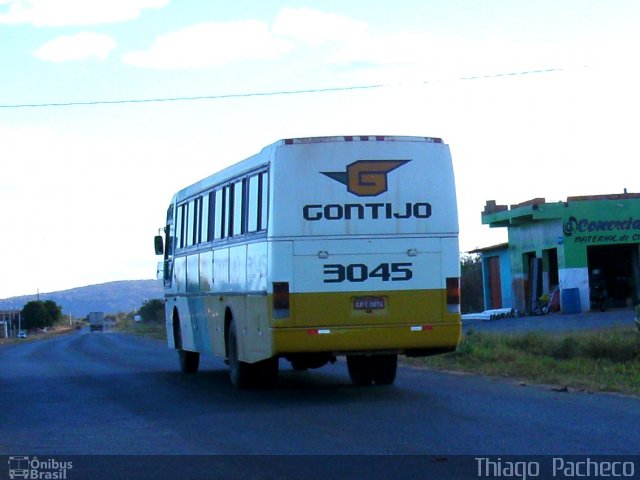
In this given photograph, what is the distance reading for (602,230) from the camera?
41844 millimetres

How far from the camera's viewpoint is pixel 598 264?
142ft

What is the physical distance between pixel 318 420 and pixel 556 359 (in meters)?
Answer: 8.55

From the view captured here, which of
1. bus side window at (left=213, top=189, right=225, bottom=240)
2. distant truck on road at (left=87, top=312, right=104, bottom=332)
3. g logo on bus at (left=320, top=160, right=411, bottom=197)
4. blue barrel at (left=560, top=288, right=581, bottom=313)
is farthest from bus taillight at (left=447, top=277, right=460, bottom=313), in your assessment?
→ distant truck on road at (left=87, top=312, right=104, bottom=332)

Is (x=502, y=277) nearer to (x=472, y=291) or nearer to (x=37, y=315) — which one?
(x=472, y=291)

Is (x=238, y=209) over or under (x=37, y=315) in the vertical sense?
over

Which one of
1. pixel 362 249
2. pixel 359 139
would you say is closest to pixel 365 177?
pixel 359 139

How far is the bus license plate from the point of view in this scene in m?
14.5

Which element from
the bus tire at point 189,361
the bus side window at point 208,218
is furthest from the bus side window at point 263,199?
the bus tire at point 189,361

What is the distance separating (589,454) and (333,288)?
5441mm

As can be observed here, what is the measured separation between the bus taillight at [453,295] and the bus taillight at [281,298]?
2194 mm

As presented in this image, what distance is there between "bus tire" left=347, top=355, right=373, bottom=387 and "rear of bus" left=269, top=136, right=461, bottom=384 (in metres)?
2.02

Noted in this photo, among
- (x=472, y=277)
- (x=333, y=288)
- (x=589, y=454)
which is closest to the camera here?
(x=589, y=454)

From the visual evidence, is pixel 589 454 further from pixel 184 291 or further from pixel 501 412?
pixel 184 291

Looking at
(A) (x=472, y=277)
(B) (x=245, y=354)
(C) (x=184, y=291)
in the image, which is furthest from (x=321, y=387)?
(A) (x=472, y=277)
